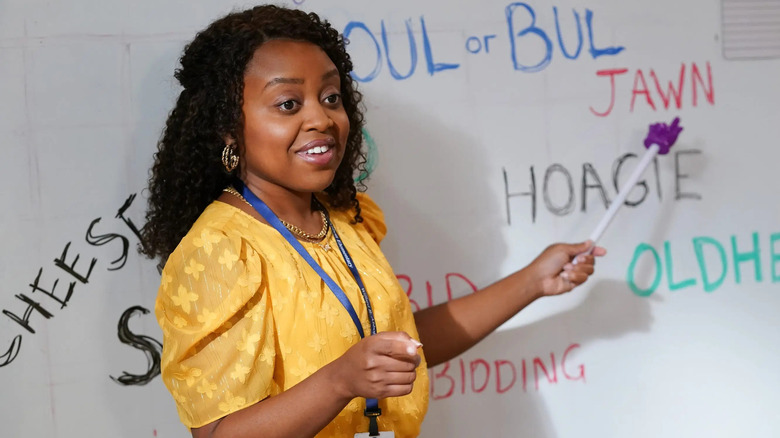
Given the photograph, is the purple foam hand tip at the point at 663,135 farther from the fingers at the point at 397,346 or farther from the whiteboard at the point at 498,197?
the fingers at the point at 397,346

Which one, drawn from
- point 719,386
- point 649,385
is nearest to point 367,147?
point 649,385

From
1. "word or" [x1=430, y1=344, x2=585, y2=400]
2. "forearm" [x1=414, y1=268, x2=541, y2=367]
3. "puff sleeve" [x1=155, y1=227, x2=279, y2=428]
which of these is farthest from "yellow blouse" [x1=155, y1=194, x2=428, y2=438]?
"word or" [x1=430, y1=344, x2=585, y2=400]

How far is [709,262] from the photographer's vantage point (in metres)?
1.29

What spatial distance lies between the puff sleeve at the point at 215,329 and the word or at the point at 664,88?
2.19ft

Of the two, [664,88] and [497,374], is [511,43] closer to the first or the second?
[664,88]

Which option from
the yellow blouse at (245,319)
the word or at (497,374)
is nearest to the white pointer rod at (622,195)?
the word or at (497,374)

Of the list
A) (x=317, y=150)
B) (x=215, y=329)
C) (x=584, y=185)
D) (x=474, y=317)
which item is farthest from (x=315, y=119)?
(x=584, y=185)

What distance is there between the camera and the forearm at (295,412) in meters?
0.75

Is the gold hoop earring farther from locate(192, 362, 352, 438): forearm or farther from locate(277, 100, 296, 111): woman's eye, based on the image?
locate(192, 362, 352, 438): forearm

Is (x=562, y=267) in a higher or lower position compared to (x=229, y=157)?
lower

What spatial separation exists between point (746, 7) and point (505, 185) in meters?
0.49

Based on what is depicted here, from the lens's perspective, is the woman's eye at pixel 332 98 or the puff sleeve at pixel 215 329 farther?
the woman's eye at pixel 332 98

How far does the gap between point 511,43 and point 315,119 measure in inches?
18.5

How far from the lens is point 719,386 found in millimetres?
1293
